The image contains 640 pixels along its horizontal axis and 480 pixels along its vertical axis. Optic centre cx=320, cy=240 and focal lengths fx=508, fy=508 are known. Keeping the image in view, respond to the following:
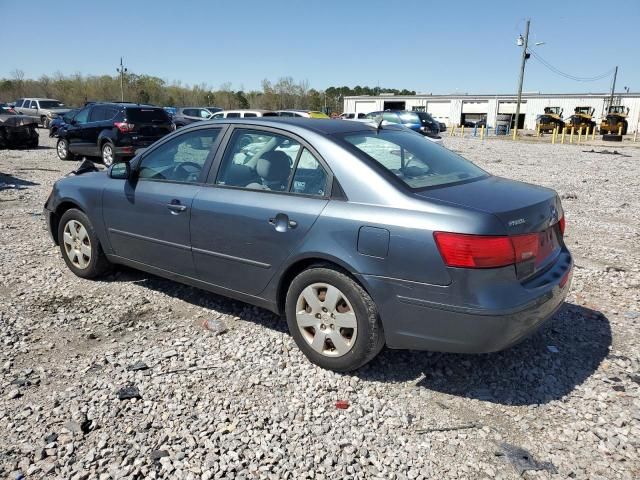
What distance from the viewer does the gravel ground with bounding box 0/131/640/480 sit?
2600 millimetres

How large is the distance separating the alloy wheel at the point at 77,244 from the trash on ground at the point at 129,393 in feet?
7.07

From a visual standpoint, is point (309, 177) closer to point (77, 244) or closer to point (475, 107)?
point (77, 244)

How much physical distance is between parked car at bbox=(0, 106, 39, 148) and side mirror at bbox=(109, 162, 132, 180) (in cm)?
1619

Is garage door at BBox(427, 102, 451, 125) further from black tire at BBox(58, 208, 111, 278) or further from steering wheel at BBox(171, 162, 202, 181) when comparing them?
steering wheel at BBox(171, 162, 202, 181)

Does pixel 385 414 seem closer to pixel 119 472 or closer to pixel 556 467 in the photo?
pixel 556 467

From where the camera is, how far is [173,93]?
8575 centimetres

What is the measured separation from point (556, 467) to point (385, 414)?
0.93 meters

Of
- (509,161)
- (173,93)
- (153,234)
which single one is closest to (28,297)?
(153,234)

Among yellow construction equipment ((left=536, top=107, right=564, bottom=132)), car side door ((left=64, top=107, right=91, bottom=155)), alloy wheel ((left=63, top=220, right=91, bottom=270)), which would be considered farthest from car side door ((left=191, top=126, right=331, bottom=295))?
yellow construction equipment ((left=536, top=107, right=564, bottom=132))

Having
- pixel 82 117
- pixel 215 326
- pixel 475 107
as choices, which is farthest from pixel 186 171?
pixel 475 107

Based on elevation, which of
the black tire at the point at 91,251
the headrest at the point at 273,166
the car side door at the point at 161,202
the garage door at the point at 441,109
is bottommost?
the black tire at the point at 91,251

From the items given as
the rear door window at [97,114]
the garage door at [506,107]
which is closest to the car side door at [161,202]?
the rear door window at [97,114]

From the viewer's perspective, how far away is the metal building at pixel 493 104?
5969 cm

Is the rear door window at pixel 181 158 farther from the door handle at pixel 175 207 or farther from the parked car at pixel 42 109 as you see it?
the parked car at pixel 42 109
